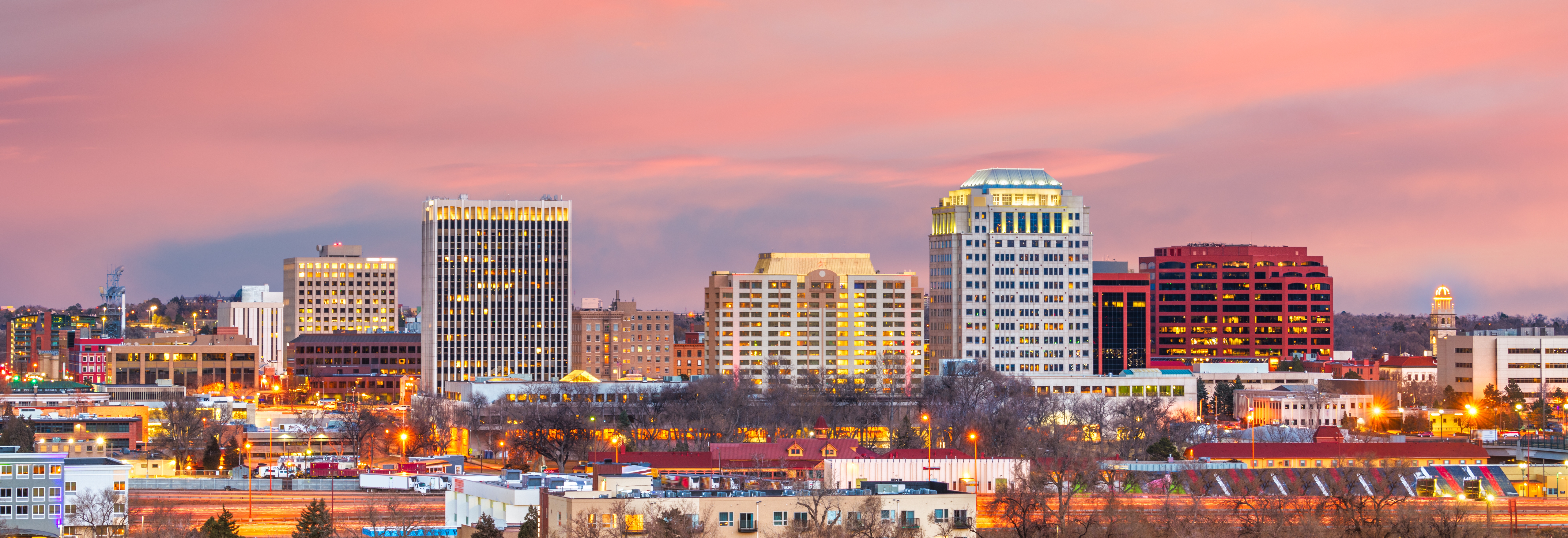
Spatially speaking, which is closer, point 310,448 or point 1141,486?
point 1141,486

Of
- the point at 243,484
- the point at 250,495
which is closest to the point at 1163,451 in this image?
the point at 243,484

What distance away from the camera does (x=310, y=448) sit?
186375 mm

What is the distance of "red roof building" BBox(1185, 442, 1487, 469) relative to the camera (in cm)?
15288

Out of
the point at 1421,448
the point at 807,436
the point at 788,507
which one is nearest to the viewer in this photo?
the point at 788,507

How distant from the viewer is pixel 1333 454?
156m

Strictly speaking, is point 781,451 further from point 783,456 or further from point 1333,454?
point 1333,454

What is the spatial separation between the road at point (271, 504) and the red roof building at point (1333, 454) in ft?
191

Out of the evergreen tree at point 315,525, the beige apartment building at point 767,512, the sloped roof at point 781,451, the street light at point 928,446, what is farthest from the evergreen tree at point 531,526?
the sloped roof at point 781,451

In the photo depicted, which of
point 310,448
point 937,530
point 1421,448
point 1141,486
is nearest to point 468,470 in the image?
point 310,448

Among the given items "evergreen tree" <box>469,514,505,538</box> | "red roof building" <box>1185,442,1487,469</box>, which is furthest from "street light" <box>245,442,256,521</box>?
"red roof building" <box>1185,442,1487,469</box>

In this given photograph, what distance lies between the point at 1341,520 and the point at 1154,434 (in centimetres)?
6858

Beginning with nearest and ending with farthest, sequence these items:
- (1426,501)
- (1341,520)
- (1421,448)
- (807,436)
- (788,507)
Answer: (788,507) → (1341,520) → (1426,501) → (1421,448) → (807,436)

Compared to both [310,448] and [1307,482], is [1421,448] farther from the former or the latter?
[310,448]

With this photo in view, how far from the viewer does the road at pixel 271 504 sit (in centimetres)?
12588
